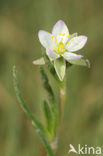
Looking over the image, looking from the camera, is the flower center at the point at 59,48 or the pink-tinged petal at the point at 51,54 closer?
the pink-tinged petal at the point at 51,54

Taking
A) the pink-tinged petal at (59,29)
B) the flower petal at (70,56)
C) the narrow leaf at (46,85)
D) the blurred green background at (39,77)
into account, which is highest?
the pink-tinged petal at (59,29)

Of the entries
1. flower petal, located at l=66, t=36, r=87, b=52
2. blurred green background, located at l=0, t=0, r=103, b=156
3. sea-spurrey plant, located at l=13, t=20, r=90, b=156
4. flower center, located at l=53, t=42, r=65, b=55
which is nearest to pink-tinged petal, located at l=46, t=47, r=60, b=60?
sea-spurrey plant, located at l=13, t=20, r=90, b=156

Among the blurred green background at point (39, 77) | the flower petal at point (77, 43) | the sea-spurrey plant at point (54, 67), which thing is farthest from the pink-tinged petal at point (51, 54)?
the blurred green background at point (39, 77)

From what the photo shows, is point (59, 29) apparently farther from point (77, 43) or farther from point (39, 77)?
point (39, 77)

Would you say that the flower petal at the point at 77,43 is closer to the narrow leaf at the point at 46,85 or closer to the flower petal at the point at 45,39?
the flower petal at the point at 45,39

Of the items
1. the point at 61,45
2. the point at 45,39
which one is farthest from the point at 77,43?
the point at 45,39

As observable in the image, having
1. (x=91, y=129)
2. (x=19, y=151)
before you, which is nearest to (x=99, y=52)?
(x=91, y=129)

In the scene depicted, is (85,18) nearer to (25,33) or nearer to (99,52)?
(99,52)
